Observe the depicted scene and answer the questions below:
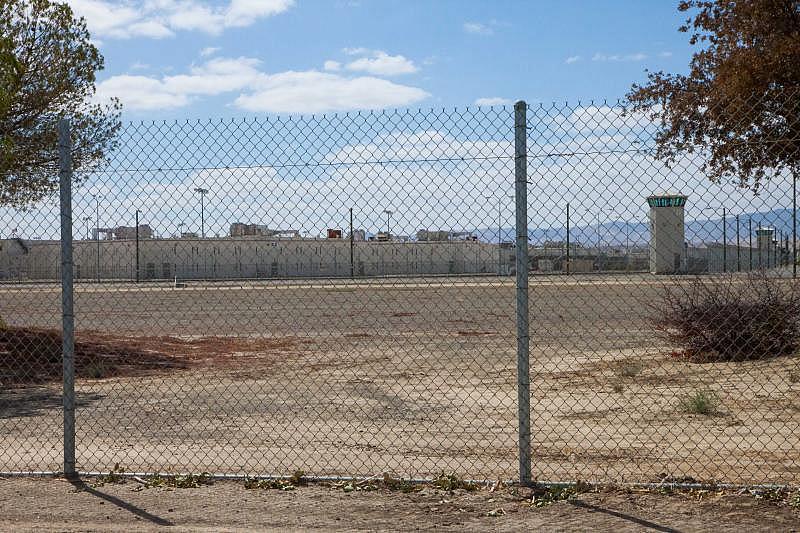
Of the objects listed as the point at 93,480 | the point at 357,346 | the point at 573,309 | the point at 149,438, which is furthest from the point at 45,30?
the point at 573,309

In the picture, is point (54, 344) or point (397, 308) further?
point (397, 308)

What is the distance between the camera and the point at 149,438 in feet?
28.5

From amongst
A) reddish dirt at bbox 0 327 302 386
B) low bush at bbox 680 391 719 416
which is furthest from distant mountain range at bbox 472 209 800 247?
reddish dirt at bbox 0 327 302 386

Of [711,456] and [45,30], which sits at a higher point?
[45,30]

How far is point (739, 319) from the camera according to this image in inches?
549

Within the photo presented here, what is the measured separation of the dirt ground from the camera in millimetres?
5531

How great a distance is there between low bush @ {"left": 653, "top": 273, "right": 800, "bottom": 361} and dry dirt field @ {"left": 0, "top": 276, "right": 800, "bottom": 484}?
0.49 m

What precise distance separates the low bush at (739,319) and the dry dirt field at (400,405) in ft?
1.60

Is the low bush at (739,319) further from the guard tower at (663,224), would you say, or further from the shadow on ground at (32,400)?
the shadow on ground at (32,400)

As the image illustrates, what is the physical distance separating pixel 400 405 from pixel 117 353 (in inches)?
310

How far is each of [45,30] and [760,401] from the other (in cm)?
1400

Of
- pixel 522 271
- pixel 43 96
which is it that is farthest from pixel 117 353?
pixel 522 271

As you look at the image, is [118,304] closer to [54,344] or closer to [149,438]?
[54,344]

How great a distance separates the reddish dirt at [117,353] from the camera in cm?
1430
